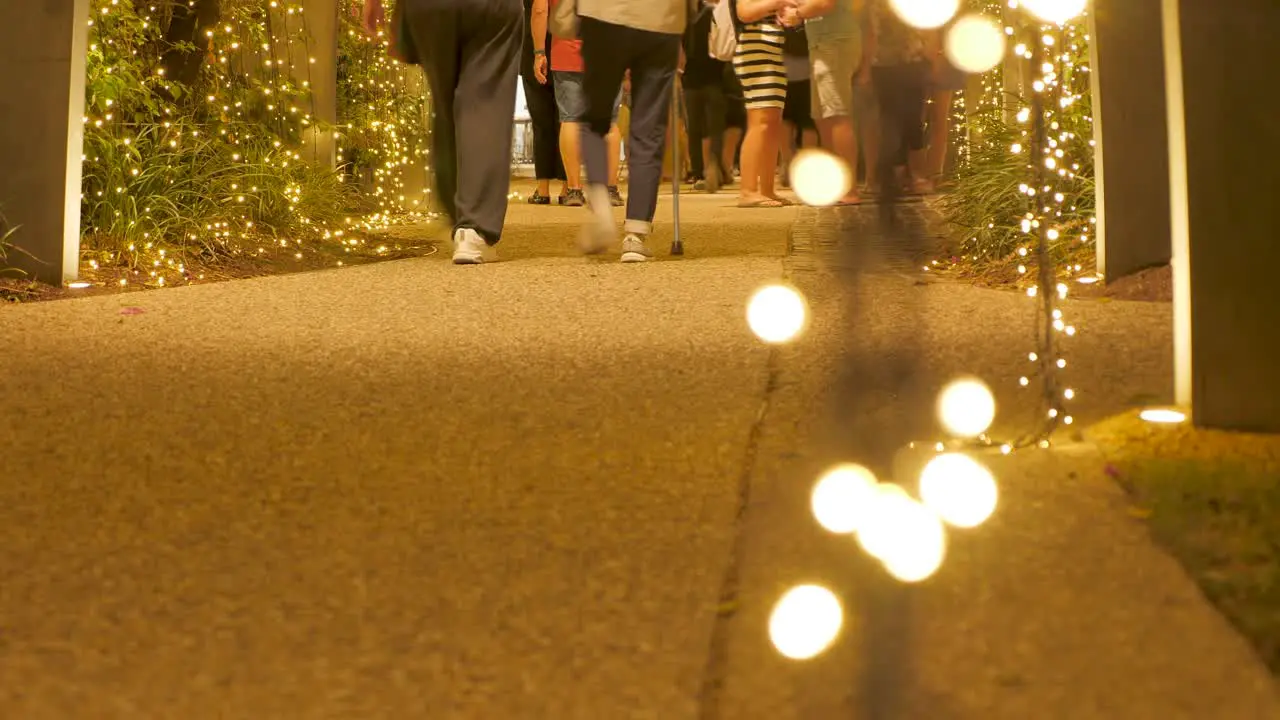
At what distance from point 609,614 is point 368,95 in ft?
32.2

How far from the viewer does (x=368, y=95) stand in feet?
38.8

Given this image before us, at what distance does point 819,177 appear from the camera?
13055 mm

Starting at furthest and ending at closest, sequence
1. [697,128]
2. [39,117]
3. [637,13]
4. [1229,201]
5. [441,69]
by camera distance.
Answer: [697,128] → [441,69] → [637,13] → [39,117] → [1229,201]

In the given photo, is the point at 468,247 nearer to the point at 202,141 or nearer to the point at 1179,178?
the point at 202,141

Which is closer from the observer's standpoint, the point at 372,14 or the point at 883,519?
the point at 883,519

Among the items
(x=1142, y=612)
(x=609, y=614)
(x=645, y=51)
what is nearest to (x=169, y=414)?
(x=609, y=614)

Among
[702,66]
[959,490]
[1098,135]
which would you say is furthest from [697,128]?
[959,490]

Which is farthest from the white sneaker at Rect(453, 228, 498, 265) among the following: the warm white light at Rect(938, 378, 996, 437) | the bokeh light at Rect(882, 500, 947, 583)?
the bokeh light at Rect(882, 500, 947, 583)

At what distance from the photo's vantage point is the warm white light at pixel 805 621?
2.28 meters

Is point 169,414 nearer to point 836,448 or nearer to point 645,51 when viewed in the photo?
point 836,448

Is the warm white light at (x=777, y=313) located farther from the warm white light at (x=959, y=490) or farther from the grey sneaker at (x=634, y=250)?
the warm white light at (x=959, y=490)

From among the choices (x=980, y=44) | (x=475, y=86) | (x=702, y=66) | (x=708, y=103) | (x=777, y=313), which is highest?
(x=702, y=66)

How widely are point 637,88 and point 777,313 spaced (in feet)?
7.78

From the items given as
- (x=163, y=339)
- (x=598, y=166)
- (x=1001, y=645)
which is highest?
(x=598, y=166)
